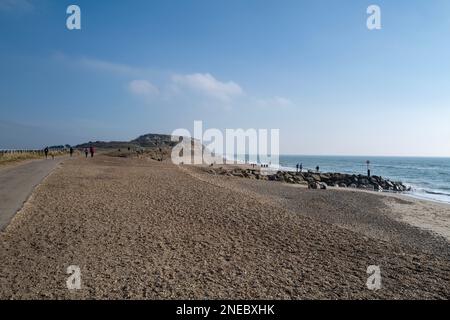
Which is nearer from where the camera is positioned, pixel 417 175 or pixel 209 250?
pixel 209 250

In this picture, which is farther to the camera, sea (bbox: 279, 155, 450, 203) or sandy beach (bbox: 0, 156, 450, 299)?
sea (bbox: 279, 155, 450, 203)

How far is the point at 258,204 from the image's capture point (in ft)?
50.9

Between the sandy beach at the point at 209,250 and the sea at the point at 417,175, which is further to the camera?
the sea at the point at 417,175

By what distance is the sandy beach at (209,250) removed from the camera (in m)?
6.26

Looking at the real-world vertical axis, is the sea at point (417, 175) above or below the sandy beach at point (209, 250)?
below

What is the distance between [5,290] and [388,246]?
9.29 metres

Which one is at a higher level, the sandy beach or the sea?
the sandy beach

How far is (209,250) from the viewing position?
8.55m

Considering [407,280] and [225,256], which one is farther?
[225,256]

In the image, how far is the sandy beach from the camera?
6262mm

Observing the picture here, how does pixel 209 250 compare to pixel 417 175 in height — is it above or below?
above
